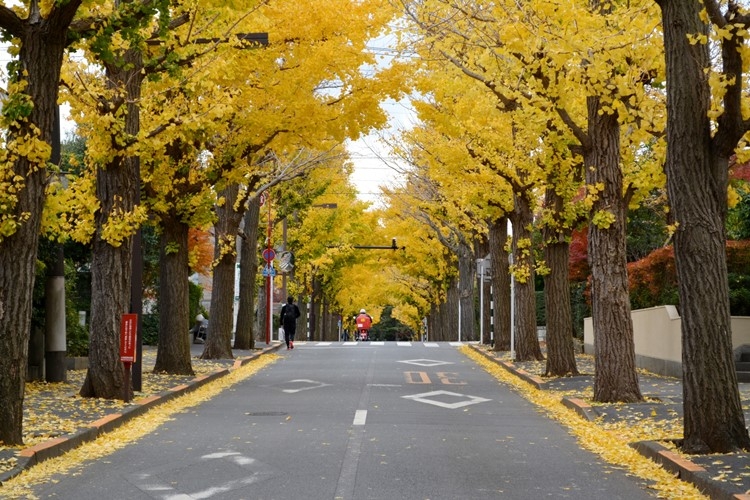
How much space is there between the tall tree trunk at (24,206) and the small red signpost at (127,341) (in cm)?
515

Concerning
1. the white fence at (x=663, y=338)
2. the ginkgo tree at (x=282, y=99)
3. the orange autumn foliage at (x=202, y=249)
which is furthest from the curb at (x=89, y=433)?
the orange autumn foliage at (x=202, y=249)

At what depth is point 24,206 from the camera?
11219mm

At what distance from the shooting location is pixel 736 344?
22.2 metres

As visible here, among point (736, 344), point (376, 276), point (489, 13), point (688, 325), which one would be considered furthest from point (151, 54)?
point (376, 276)

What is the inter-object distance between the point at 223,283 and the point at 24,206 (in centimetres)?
1657

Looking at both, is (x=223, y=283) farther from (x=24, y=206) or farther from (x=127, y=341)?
(x=24, y=206)

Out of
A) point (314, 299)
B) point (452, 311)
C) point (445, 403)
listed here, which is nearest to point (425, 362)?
point (445, 403)

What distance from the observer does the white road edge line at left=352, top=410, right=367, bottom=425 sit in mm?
14109

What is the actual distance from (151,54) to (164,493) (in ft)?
35.0

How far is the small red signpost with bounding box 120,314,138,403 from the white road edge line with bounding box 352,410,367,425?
3594 mm

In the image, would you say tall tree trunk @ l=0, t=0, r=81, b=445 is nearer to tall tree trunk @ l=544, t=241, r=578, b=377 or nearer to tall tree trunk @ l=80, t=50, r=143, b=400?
tall tree trunk @ l=80, t=50, r=143, b=400

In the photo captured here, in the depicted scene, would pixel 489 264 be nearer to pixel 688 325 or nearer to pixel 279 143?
pixel 279 143

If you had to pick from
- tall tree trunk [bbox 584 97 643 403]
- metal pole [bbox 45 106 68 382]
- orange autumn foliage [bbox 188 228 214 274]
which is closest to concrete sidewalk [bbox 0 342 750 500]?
tall tree trunk [bbox 584 97 643 403]

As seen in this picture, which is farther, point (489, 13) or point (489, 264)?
point (489, 264)
